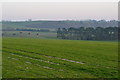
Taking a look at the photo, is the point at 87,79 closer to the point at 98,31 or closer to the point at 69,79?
the point at 69,79

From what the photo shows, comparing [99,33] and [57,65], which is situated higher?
[99,33]

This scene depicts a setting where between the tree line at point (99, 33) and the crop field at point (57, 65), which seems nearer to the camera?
the crop field at point (57, 65)

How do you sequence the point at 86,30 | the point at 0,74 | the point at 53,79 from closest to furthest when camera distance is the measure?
the point at 53,79 < the point at 0,74 < the point at 86,30

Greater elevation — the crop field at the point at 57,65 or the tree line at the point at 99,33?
the tree line at the point at 99,33

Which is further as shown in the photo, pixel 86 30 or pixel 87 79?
pixel 86 30

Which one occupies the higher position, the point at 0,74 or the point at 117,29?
the point at 117,29

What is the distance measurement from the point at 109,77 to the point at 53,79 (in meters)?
6.76

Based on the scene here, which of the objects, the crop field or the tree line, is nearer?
the crop field

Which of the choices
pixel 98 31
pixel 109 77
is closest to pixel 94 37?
pixel 98 31

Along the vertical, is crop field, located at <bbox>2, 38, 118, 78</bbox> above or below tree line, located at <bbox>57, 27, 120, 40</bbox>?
below

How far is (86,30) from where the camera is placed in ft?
602

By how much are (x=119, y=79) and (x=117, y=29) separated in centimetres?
15538

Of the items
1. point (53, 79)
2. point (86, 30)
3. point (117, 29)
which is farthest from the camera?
point (86, 30)

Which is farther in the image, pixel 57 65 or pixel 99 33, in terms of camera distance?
pixel 99 33
